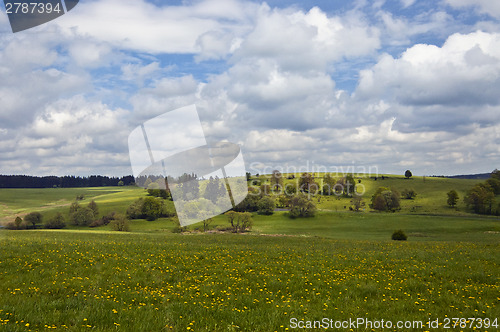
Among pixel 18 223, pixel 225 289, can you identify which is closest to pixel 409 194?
pixel 225 289

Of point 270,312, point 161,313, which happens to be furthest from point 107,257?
point 270,312

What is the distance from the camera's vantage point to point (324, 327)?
8016 millimetres

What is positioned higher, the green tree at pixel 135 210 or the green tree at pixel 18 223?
the green tree at pixel 135 210

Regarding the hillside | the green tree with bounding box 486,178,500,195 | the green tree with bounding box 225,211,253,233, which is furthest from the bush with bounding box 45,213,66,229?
the green tree with bounding box 486,178,500,195

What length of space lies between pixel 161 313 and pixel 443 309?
8.40m

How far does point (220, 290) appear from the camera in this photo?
1121cm

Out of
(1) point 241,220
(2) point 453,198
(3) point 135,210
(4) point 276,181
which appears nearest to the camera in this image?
(1) point 241,220

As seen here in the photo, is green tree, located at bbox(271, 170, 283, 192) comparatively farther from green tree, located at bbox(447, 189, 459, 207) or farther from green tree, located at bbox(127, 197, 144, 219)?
green tree, located at bbox(447, 189, 459, 207)

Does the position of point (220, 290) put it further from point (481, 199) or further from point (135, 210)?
point (481, 199)

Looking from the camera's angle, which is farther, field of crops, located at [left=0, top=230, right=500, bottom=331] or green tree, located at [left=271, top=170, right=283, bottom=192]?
green tree, located at [left=271, top=170, right=283, bottom=192]

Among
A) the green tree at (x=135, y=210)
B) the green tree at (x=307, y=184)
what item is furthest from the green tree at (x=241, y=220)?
the green tree at (x=307, y=184)

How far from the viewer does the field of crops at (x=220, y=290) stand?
8.27 metres

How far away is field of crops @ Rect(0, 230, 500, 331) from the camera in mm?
8273

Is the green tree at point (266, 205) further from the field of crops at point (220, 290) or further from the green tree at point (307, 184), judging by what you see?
the field of crops at point (220, 290)
